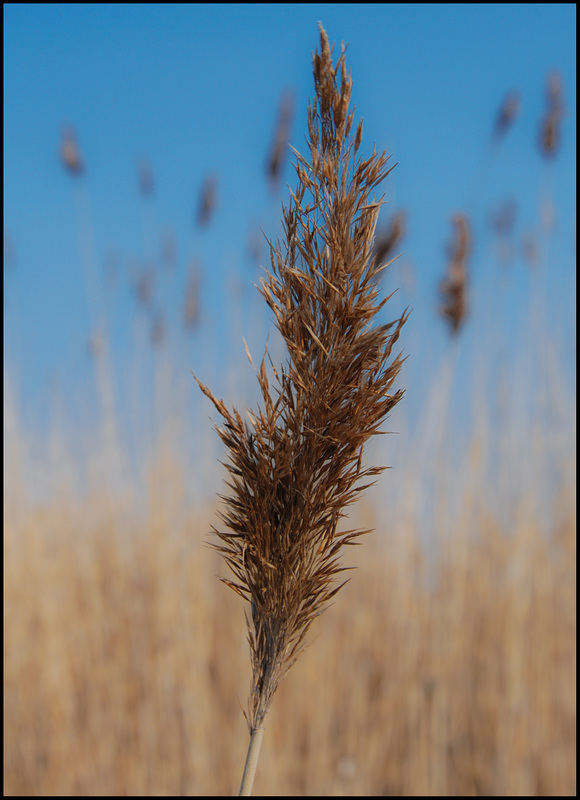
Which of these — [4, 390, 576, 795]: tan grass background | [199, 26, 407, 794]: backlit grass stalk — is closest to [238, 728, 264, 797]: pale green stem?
[199, 26, 407, 794]: backlit grass stalk

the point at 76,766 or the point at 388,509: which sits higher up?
the point at 388,509

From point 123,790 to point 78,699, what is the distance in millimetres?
315

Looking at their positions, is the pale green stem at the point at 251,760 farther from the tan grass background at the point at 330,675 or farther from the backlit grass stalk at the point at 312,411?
the tan grass background at the point at 330,675

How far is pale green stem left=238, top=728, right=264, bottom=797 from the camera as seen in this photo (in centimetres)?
32

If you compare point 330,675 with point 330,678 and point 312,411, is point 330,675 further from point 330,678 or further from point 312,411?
point 312,411

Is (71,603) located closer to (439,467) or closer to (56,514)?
(56,514)

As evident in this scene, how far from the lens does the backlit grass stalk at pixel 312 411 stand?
35 centimetres

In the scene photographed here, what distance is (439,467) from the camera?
1.77m

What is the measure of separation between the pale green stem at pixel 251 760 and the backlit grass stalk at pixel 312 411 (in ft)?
0.04

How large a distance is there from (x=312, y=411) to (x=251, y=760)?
0.58 ft

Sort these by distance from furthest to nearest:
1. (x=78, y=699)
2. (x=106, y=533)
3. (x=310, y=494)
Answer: (x=106, y=533)
(x=78, y=699)
(x=310, y=494)

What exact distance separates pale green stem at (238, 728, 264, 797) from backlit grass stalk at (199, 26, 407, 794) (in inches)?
0.5

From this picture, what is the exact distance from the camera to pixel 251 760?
0.32 meters

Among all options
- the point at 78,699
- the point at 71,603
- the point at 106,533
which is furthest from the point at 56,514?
the point at 78,699
